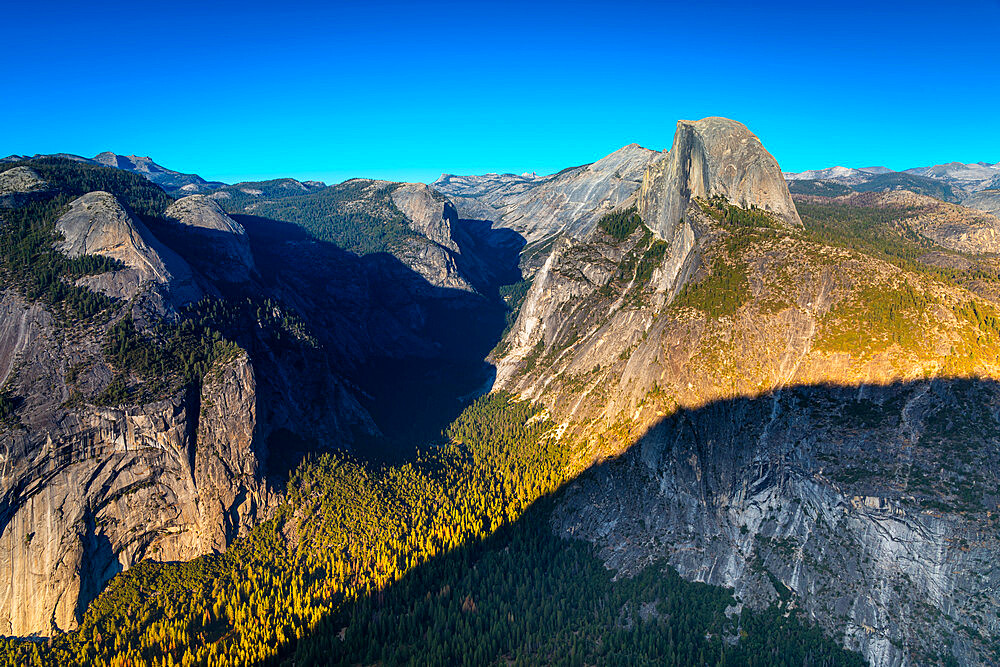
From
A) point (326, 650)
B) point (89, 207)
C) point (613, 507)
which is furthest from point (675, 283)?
point (89, 207)

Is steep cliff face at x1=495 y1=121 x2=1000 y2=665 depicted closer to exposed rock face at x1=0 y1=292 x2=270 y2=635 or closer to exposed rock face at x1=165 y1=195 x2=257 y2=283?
exposed rock face at x1=0 y1=292 x2=270 y2=635

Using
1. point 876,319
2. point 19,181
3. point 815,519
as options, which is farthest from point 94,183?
point 876,319

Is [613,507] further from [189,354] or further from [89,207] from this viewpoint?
[89,207]

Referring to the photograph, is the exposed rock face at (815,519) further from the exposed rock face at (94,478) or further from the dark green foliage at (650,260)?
the exposed rock face at (94,478)

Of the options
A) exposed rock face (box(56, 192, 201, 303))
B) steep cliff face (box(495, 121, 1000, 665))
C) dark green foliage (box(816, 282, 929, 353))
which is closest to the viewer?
steep cliff face (box(495, 121, 1000, 665))

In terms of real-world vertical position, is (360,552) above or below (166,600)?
above

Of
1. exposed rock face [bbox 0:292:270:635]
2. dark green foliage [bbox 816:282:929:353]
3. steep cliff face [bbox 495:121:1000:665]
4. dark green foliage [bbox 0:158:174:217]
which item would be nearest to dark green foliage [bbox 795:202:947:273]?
steep cliff face [bbox 495:121:1000:665]
